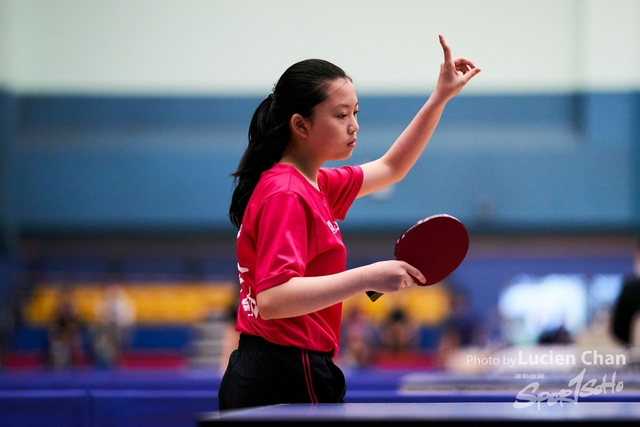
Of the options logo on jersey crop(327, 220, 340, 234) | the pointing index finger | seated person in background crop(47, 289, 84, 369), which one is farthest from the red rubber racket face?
seated person in background crop(47, 289, 84, 369)

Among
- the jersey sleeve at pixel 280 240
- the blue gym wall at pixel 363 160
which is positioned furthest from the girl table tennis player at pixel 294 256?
the blue gym wall at pixel 363 160

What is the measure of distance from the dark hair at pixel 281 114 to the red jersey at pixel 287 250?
7 centimetres

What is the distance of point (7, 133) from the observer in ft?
34.5

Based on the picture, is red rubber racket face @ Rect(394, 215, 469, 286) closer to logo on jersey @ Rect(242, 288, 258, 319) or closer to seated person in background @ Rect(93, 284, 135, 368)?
logo on jersey @ Rect(242, 288, 258, 319)

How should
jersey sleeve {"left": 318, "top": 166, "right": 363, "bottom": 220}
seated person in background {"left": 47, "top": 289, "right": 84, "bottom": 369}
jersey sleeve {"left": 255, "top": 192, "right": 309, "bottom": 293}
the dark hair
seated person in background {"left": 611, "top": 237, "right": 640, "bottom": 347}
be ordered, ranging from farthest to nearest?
seated person in background {"left": 47, "top": 289, "right": 84, "bottom": 369} → seated person in background {"left": 611, "top": 237, "right": 640, "bottom": 347} → jersey sleeve {"left": 318, "top": 166, "right": 363, "bottom": 220} → the dark hair → jersey sleeve {"left": 255, "top": 192, "right": 309, "bottom": 293}

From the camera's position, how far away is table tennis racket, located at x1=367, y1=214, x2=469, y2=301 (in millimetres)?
1783

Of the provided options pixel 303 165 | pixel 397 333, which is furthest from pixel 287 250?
pixel 397 333

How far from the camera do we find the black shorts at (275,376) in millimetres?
1819

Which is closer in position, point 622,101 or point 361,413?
point 361,413

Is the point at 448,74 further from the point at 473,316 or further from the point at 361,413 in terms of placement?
the point at 473,316

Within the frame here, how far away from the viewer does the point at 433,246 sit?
1.80m

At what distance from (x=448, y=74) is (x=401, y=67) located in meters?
8.34

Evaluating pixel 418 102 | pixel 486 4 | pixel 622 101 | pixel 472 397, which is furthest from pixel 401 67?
pixel 472 397

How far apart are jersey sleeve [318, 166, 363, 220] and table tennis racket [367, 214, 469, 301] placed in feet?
Answer: 1.33
